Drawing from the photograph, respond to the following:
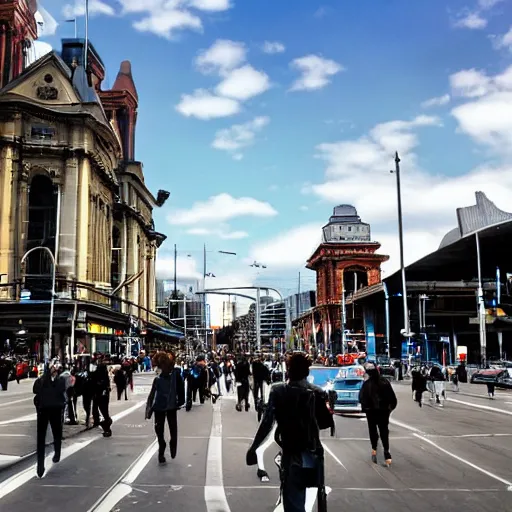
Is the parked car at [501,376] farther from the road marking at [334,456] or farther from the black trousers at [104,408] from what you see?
the black trousers at [104,408]

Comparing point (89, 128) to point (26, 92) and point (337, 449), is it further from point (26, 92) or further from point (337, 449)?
point (337, 449)

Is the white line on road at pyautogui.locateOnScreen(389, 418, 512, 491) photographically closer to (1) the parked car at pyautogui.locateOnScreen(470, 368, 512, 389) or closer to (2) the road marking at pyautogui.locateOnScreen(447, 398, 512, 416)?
(2) the road marking at pyautogui.locateOnScreen(447, 398, 512, 416)

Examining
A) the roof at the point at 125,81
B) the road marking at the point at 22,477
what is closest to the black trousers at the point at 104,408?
the road marking at the point at 22,477

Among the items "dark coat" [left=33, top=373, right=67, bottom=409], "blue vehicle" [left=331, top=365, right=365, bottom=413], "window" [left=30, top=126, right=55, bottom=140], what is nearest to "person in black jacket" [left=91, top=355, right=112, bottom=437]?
"dark coat" [left=33, top=373, right=67, bottom=409]

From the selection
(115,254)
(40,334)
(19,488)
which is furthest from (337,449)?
(115,254)

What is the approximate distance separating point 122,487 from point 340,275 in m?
108

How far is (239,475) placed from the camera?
30.5 ft

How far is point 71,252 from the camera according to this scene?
57.5 metres

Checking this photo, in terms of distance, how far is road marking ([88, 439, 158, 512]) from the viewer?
24.3 feet

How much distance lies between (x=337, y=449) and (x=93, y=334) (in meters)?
48.5

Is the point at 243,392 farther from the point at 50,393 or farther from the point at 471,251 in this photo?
the point at 471,251

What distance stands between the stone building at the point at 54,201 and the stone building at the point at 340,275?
162 ft

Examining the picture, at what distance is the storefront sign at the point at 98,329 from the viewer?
188 ft

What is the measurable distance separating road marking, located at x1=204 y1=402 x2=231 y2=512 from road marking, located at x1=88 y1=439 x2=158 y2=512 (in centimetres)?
99
